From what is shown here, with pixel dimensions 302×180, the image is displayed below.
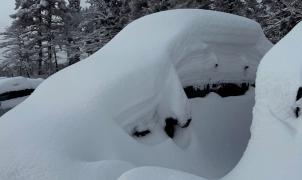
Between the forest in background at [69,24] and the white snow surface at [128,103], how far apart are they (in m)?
11.6

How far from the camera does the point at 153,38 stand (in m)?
5.96

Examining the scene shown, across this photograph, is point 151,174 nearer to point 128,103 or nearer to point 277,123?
point 277,123

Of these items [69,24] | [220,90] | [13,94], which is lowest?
[69,24]

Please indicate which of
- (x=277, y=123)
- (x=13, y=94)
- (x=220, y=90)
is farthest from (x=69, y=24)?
(x=277, y=123)

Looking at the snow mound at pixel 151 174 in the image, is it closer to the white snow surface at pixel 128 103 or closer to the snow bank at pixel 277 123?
the white snow surface at pixel 128 103

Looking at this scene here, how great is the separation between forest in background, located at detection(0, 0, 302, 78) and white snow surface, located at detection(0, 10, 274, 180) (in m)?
11.6

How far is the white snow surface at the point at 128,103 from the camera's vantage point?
4031 mm

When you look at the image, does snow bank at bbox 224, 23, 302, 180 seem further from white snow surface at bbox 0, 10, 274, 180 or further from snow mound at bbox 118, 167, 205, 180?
white snow surface at bbox 0, 10, 274, 180

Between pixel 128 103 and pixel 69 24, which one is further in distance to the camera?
pixel 69 24

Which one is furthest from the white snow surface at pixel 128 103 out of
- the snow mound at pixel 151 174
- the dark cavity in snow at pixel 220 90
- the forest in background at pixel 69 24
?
the forest in background at pixel 69 24

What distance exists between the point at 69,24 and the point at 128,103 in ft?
81.4

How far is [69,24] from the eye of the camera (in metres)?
28.8

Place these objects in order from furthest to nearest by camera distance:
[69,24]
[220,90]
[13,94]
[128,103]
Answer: [69,24] → [13,94] → [220,90] → [128,103]

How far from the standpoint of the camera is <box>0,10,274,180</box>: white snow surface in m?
4.03
